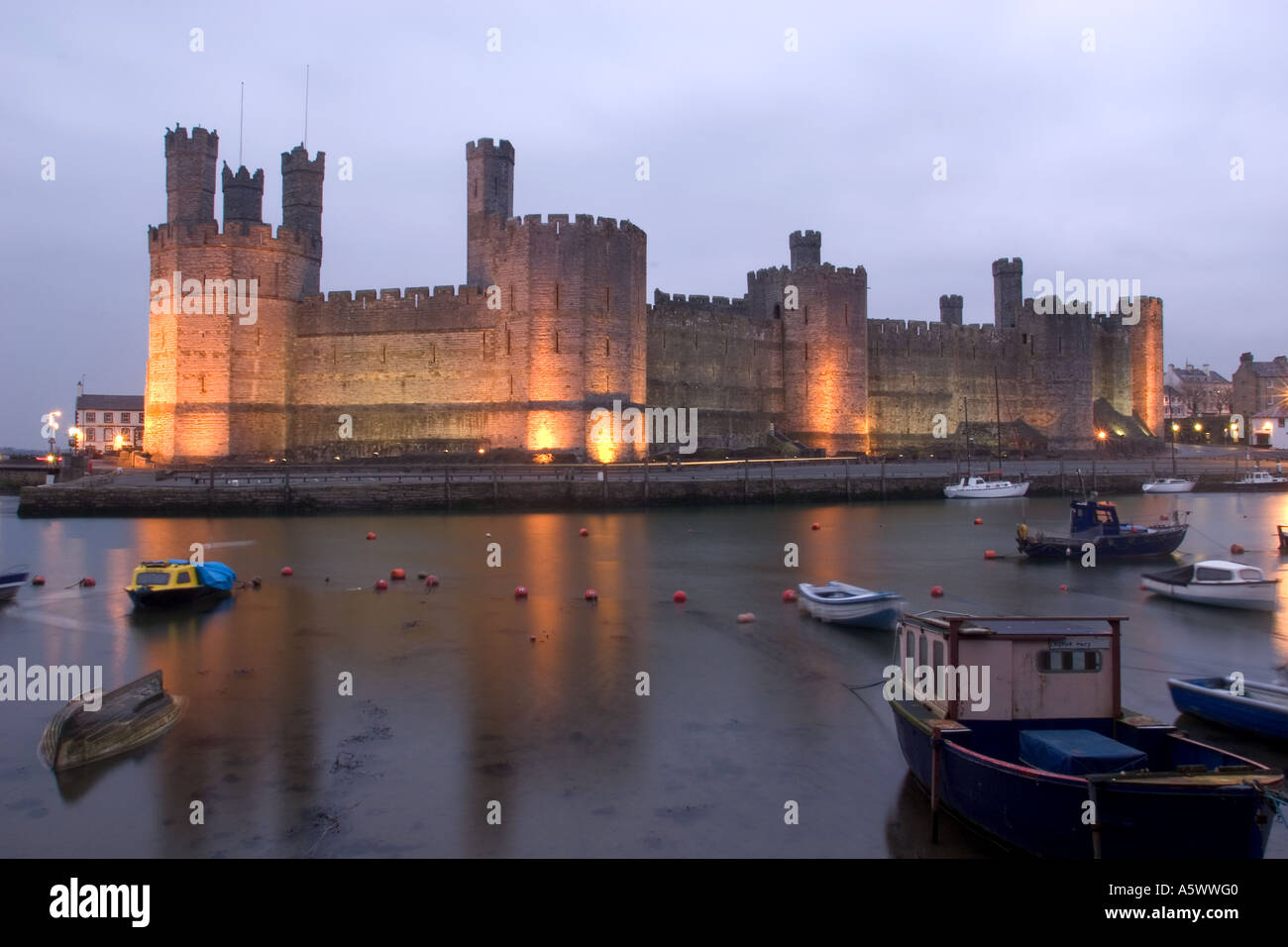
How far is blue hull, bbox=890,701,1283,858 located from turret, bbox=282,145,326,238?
35.2 m

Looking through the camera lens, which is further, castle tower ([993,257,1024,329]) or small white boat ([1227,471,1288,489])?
castle tower ([993,257,1024,329])

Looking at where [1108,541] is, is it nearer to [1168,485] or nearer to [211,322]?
[1168,485]

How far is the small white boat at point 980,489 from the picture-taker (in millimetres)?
36812

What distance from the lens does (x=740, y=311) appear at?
4706 cm

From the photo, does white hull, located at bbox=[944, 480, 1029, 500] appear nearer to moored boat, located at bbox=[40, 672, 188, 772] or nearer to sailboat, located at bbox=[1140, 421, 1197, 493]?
sailboat, located at bbox=[1140, 421, 1197, 493]

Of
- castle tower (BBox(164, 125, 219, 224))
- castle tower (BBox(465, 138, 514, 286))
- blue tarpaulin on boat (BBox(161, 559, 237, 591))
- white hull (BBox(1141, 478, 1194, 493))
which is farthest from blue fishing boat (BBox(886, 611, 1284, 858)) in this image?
white hull (BBox(1141, 478, 1194, 493))

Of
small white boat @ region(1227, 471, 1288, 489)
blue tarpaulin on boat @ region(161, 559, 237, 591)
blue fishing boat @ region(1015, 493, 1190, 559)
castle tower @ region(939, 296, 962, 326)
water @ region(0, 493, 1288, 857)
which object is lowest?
water @ region(0, 493, 1288, 857)

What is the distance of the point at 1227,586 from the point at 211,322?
3115cm

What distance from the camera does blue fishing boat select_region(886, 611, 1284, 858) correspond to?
5.33 meters

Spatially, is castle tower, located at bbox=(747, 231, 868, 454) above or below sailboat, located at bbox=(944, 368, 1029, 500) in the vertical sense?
above

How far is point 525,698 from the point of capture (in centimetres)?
1014
